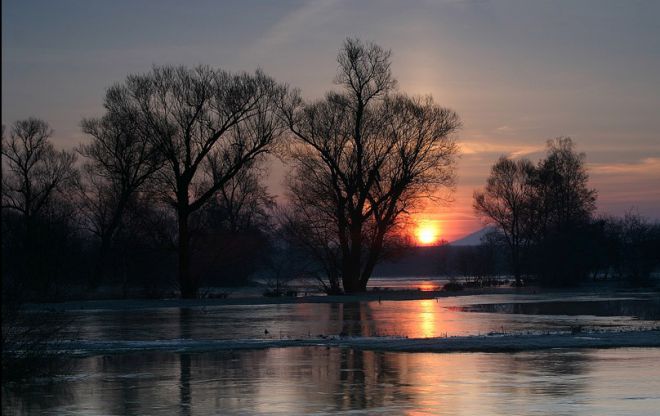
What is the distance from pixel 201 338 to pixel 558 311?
1833 cm

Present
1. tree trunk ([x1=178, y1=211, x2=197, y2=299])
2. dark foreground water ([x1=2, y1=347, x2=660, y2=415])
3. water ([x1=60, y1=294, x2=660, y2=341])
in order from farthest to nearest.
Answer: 1. tree trunk ([x1=178, y1=211, x2=197, y2=299])
2. water ([x1=60, y1=294, x2=660, y2=341])
3. dark foreground water ([x1=2, y1=347, x2=660, y2=415])

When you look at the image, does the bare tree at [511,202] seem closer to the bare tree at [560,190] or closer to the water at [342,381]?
the bare tree at [560,190]

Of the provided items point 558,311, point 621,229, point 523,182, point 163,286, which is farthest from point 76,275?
point 621,229

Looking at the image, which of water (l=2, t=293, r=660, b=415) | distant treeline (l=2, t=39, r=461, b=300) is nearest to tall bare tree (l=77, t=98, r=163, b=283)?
distant treeline (l=2, t=39, r=461, b=300)

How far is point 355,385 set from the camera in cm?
1565

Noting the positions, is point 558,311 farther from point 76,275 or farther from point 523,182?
point 523,182

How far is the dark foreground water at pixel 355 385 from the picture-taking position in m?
13.3

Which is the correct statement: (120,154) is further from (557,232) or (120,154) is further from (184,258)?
(557,232)

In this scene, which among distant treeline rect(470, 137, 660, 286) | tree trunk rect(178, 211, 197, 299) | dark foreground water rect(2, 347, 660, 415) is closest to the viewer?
dark foreground water rect(2, 347, 660, 415)

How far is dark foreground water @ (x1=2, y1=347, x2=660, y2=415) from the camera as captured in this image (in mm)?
13318

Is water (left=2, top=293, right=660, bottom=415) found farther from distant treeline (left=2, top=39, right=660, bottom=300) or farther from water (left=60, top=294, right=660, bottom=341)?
distant treeline (left=2, top=39, right=660, bottom=300)

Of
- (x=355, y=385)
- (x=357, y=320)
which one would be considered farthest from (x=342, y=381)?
(x=357, y=320)

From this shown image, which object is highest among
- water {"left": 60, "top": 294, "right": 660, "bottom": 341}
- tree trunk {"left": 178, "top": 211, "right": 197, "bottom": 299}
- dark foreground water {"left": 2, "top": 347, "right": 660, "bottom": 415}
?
tree trunk {"left": 178, "top": 211, "right": 197, "bottom": 299}

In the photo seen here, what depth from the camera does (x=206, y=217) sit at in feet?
262
